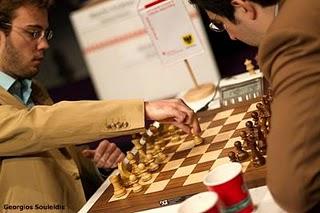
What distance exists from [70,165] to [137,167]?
0.37 meters

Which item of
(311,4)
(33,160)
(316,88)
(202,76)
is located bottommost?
(202,76)

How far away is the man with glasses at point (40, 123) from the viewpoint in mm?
2014

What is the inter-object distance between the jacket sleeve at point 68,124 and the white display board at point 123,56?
224cm

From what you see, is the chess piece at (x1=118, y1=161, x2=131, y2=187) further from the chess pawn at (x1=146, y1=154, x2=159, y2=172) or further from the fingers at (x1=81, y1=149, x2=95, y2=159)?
the fingers at (x1=81, y1=149, x2=95, y2=159)

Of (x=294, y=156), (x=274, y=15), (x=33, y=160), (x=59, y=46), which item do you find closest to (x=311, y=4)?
(x=274, y=15)

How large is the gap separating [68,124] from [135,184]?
1.07ft

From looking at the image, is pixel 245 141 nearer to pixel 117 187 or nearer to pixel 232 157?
pixel 232 157

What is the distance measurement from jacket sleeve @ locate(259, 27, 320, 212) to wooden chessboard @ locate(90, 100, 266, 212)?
16.3 inches

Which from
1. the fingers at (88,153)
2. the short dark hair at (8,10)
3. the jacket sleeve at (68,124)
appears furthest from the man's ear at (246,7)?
the fingers at (88,153)

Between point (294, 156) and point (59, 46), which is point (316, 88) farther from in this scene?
point (59, 46)

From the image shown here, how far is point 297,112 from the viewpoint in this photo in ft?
3.89

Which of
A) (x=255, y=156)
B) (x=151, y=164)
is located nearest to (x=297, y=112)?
(x=255, y=156)

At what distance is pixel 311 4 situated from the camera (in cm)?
125

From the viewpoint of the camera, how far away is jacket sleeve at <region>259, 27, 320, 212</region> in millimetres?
1173
